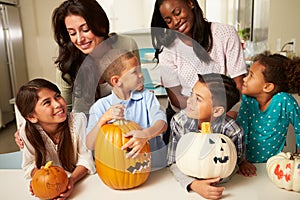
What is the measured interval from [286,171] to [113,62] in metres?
0.41

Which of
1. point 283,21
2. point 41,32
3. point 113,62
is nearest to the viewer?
point 113,62

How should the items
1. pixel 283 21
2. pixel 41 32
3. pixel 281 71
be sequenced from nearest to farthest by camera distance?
1. pixel 281 71
2. pixel 41 32
3. pixel 283 21

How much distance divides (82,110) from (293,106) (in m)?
0.48

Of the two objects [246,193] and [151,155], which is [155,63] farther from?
[246,193]

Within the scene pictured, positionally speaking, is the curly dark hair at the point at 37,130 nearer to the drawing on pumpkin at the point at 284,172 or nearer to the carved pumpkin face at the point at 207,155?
the carved pumpkin face at the point at 207,155

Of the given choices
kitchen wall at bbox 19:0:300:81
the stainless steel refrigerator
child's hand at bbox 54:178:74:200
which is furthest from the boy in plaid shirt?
the stainless steel refrigerator

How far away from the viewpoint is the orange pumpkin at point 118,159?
53 cm

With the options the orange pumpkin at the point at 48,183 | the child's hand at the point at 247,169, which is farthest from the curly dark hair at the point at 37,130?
the child's hand at the point at 247,169

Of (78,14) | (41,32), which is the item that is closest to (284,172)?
(78,14)

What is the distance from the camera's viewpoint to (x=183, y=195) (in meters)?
0.57

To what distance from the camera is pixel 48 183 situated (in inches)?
21.0

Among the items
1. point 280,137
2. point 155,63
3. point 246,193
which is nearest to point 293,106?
point 280,137

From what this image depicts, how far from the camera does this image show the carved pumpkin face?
1.73 ft

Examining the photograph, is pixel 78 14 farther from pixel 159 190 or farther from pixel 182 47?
pixel 159 190
